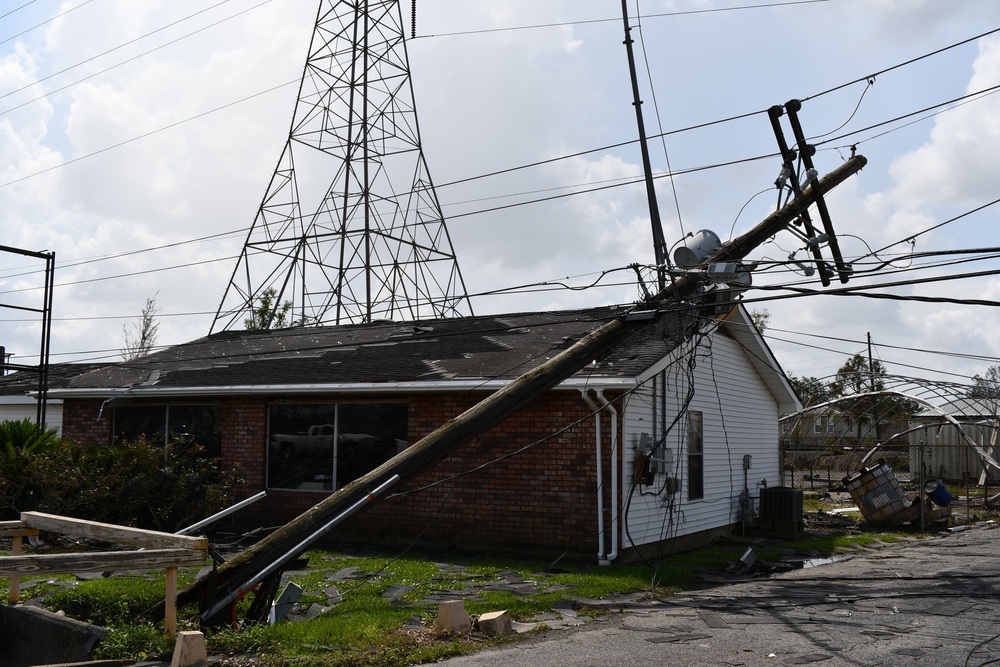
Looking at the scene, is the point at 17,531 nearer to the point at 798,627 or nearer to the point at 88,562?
the point at 88,562

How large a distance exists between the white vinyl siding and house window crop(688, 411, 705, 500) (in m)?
0.13

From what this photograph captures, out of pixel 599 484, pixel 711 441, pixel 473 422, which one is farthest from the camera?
pixel 711 441

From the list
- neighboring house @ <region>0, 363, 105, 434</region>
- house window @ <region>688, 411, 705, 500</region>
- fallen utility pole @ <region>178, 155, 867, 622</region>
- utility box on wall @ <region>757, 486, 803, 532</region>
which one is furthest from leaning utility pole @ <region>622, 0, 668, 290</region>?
neighboring house @ <region>0, 363, 105, 434</region>

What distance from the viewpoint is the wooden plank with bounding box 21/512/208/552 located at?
789cm

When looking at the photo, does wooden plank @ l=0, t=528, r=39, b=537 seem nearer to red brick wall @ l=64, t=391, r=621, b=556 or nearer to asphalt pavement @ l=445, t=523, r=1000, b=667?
asphalt pavement @ l=445, t=523, r=1000, b=667

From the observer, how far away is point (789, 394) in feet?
68.9

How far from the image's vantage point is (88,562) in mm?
7504

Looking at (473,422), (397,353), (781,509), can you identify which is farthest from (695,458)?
(473,422)

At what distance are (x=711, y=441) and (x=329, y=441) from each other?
24.0ft

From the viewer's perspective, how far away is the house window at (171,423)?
58.0 feet

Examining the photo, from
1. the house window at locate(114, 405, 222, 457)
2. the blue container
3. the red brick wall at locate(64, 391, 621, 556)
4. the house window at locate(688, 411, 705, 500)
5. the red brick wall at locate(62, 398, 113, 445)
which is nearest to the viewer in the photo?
the red brick wall at locate(64, 391, 621, 556)

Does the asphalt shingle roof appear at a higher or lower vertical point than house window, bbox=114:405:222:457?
higher

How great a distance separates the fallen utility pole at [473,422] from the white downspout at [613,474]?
85 centimetres

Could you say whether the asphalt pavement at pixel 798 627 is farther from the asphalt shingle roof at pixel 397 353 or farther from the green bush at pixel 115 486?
the green bush at pixel 115 486
